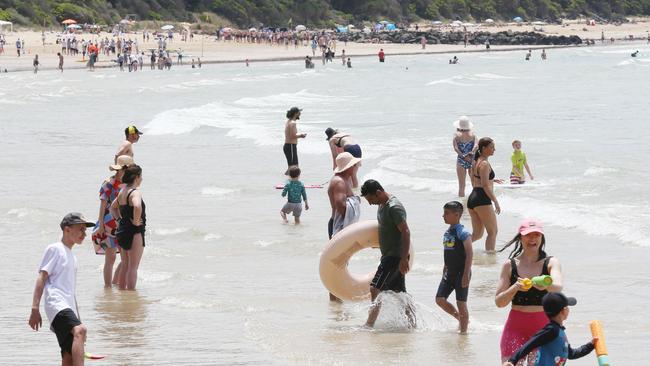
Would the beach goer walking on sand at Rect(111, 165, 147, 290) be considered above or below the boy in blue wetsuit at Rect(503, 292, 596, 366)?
below

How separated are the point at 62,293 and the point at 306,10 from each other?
112m

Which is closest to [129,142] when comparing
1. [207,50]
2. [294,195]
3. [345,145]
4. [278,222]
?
[345,145]

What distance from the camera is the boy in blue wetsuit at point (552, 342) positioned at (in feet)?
18.4

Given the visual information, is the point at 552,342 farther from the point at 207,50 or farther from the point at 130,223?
the point at 207,50

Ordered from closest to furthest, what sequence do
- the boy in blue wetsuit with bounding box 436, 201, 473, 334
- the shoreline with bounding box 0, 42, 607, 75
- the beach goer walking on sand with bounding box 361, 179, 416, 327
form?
the boy in blue wetsuit with bounding box 436, 201, 473, 334 → the beach goer walking on sand with bounding box 361, 179, 416, 327 → the shoreline with bounding box 0, 42, 607, 75

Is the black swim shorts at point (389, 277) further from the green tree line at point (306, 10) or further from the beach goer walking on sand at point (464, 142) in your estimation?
the green tree line at point (306, 10)

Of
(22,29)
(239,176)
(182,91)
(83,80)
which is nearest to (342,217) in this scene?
(239,176)

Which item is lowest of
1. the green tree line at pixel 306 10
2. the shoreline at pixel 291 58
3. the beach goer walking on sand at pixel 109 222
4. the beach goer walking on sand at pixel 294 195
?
the shoreline at pixel 291 58

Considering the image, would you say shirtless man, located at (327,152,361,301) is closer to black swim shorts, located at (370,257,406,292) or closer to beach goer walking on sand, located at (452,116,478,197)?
→ black swim shorts, located at (370,257,406,292)

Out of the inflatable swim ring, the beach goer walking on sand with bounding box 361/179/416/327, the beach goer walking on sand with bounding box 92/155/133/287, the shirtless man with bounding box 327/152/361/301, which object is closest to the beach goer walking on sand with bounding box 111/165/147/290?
the beach goer walking on sand with bounding box 92/155/133/287

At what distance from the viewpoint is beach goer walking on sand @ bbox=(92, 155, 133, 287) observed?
10.2m

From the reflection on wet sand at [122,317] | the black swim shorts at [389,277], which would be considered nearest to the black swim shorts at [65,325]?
the reflection on wet sand at [122,317]

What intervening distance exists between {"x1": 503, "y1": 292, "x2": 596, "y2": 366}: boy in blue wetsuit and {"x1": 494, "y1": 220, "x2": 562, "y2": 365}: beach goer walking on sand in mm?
336

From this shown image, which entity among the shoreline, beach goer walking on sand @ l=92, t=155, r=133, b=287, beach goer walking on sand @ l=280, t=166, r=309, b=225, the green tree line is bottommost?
the shoreline
